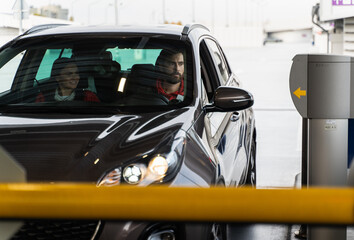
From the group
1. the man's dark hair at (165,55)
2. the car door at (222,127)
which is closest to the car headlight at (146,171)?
the car door at (222,127)

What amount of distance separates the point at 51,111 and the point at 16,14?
977 cm

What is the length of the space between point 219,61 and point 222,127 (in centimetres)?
131

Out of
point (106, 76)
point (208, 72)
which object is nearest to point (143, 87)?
point (106, 76)

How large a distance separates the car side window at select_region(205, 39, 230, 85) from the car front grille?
2.48 meters

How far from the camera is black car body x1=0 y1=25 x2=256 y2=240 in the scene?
127 inches

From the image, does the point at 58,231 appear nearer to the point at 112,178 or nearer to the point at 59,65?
the point at 112,178

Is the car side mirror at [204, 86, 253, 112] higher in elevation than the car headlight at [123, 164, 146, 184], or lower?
higher

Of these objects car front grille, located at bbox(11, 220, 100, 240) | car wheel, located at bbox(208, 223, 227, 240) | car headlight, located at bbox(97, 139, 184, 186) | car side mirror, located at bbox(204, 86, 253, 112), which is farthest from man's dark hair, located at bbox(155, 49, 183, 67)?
car front grille, located at bbox(11, 220, 100, 240)

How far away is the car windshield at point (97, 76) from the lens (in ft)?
14.0

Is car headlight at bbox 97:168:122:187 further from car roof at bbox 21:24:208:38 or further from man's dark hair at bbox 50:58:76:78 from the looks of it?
car roof at bbox 21:24:208:38

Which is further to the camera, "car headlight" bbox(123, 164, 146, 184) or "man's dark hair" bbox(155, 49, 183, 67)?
"man's dark hair" bbox(155, 49, 183, 67)

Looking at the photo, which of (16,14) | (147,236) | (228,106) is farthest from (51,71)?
(16,14)

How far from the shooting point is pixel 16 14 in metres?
13.4

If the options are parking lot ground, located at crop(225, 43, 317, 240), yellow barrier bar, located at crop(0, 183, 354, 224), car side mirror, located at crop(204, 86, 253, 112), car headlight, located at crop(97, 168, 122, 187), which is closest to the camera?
yellow barrier bar, located at crop(0, 183, 354, 224)
